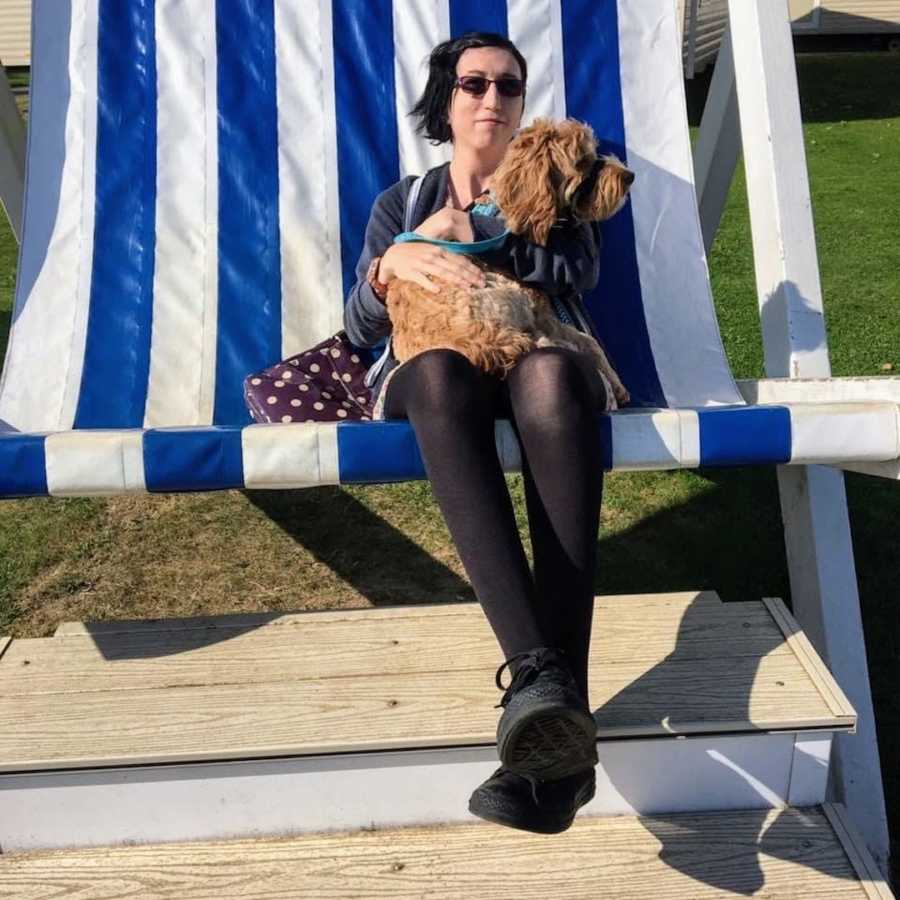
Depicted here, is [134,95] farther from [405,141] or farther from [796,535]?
[796,535]

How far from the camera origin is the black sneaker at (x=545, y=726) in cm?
151

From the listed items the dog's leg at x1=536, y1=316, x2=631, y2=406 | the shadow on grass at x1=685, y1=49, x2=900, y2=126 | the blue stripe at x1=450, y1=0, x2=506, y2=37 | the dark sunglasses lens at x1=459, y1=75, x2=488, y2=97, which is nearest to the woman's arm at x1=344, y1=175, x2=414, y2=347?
the dark sunglasses lens at x1=459, y1=75, x2=488, y2=97

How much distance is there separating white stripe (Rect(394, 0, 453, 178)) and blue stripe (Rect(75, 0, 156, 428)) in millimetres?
659

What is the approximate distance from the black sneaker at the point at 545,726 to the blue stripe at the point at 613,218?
1.13 m

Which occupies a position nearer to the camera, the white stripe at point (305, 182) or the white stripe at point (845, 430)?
the white stripe at point (845, 430)

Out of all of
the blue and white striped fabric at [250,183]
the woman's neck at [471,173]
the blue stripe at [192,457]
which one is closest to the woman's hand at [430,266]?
the woman's neck at [471,173]

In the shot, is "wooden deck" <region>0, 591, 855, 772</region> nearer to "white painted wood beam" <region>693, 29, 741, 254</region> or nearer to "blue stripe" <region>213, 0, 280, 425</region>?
"blue stripe" <region>213, 0, 280, 425</region>

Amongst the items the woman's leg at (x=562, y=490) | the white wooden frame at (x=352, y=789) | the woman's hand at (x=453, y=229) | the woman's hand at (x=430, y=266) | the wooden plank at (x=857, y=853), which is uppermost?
the woman's hand at (x=453, y=229)

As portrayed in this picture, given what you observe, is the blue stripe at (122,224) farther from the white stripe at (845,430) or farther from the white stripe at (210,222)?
the white stripe at (845,430)

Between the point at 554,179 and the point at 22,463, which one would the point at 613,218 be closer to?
the point at 554,179

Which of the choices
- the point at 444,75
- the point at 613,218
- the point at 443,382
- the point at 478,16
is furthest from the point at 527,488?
the point at 478,16

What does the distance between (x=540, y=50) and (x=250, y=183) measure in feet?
2.86

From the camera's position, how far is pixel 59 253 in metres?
2.74

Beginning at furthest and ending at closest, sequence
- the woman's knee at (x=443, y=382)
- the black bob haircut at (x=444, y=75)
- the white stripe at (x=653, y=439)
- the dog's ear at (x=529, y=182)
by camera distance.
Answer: the black bob haircut at (x=444, y=75)
the dog's ear at (x=529, y=182)
the white stripe at (x=653, y=439)
the woman's knee at (x=443, y=382)
